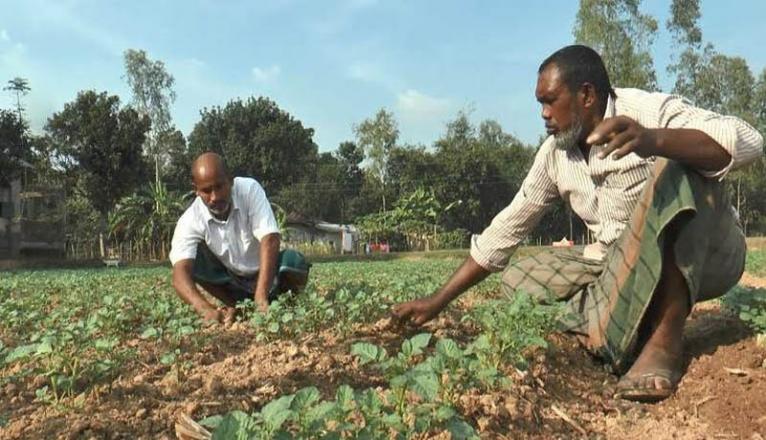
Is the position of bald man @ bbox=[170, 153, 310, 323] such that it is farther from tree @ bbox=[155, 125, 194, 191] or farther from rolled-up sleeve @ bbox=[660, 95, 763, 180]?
tree @ bbox=[155, 125, 194, 191]

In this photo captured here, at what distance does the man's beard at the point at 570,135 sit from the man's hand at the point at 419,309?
873mm

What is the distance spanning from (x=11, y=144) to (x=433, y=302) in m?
27.5

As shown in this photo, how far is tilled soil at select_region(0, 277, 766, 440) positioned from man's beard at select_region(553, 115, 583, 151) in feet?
2.72

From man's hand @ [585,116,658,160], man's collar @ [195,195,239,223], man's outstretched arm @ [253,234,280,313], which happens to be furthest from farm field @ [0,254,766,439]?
man's collar @ [195,195,239,223]

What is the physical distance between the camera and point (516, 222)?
11.2 ft

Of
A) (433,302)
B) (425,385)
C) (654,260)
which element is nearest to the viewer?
(425,385)

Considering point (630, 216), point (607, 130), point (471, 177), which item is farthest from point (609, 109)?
point (471, 177)

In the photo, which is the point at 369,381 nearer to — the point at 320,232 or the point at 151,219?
the point at 151,219

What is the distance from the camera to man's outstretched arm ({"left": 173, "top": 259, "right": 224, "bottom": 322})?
4.04 metres

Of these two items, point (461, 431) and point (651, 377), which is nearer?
point (461, 431)

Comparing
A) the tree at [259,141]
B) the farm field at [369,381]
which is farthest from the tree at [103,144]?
the farm field at [369,381]

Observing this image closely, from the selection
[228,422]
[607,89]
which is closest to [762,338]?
[607,89]

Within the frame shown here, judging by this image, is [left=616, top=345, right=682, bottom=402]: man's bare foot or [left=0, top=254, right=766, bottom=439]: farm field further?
[left=616, top=345, right=682, bottom=402]: man's bare foot

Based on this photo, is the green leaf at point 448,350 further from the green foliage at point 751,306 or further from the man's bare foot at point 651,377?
the green foliage at point 751,306
